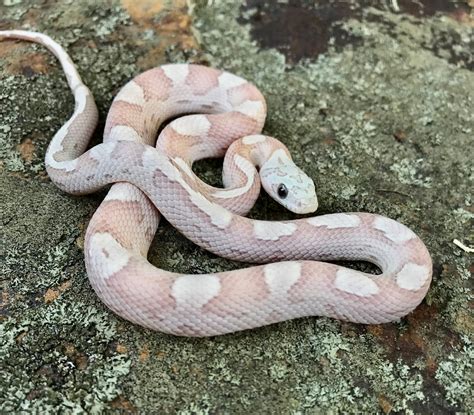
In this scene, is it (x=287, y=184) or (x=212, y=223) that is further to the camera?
(x=287, y=184)

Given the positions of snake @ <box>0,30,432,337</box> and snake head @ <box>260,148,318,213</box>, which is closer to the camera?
snake @ <box>0,30,432,337</box>

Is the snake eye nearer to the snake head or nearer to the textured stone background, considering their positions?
the snake head

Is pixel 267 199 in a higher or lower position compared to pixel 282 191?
lower

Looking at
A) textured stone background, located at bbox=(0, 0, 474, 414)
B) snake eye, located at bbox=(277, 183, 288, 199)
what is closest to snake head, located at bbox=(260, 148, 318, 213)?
snake eye, located at bbox=(277, 183, 288, 199)

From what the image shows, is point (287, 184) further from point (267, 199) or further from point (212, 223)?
point (212, 223)

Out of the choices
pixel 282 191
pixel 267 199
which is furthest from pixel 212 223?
pixel 267 199

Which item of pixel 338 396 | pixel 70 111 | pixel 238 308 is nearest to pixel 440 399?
pixel 338 396
